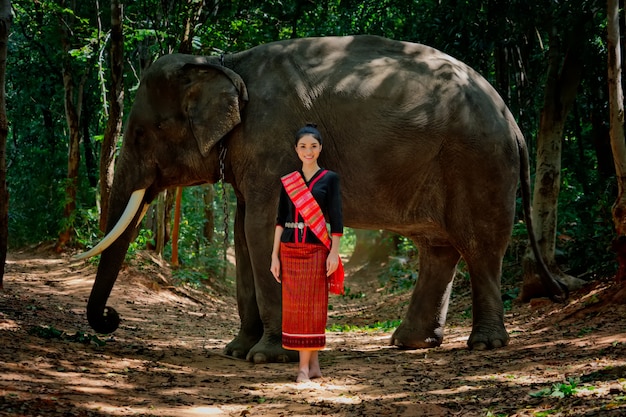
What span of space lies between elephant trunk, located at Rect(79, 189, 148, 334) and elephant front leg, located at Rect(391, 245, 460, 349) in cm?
274

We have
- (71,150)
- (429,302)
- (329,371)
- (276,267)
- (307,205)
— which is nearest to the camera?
(307,205)

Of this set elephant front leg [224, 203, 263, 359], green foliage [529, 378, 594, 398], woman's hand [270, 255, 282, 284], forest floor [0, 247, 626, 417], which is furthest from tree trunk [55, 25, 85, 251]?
green foliage [529, 378, 594, 398]

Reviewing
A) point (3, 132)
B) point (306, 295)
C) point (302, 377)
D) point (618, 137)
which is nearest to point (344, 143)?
point (306, 295)

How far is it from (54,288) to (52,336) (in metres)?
5.27

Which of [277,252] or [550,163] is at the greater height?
[550,163]

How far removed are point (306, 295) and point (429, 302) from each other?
2.48 metres

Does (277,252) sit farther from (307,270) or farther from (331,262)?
(331,262)

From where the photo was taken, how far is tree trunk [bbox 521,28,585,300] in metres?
9.20

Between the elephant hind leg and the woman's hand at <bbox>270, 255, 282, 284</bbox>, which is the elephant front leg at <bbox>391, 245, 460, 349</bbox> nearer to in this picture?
the elephant hind leg

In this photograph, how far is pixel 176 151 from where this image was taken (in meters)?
6.92

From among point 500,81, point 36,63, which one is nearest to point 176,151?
point 500,81

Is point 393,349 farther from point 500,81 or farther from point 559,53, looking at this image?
point 500,81

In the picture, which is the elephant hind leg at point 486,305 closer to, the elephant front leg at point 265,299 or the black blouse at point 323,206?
the elephant front leg at point 265,299

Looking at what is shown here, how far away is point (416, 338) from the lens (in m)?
7.35
